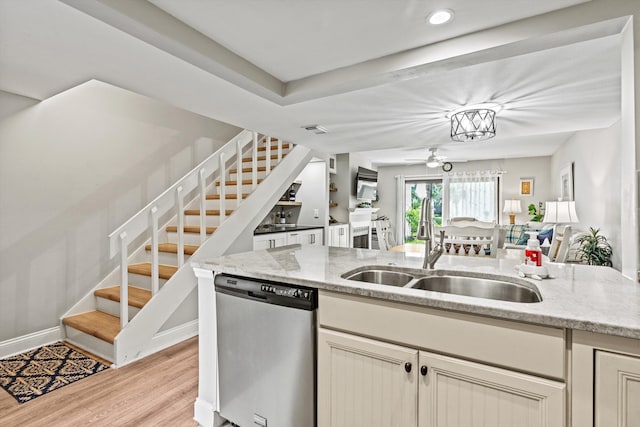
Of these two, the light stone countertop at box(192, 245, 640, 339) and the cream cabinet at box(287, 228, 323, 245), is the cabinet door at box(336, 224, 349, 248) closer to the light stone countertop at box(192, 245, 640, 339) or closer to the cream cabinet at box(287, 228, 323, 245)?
the cream cabinet at box(287, 228, 323, 245)

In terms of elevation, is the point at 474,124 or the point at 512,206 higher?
the point at 474,124

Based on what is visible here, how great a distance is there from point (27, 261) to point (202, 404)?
2.11m

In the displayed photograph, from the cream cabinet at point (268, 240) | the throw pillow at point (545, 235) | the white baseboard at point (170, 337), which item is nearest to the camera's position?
the white baseboard at point (170, 337)

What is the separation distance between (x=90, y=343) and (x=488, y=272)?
3110mm

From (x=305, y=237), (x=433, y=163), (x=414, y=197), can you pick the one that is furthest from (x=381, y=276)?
(x=414, y=197)

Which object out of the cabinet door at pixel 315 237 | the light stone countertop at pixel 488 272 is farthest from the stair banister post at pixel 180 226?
the cabinet door at pixel 315 237

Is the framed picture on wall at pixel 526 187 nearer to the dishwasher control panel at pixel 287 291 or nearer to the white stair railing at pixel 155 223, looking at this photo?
the white stair railing at pixel 155 223

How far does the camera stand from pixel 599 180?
3598 mm

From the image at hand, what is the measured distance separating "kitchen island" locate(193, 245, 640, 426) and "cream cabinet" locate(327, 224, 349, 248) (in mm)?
3662

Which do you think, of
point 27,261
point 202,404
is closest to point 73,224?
point 27,261

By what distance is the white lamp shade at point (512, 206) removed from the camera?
21.3ft

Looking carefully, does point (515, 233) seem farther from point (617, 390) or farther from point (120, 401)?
point (120, 401)

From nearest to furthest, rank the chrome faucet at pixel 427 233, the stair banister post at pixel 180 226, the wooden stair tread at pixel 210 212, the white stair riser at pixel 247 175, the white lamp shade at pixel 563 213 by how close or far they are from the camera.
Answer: the chrome faucet at pixel 427 233
the stair banister post at pixel 180 226
the wooden stair tread at pixel 210 212
the white lamp shade at pixel 563 213
the white stair riser at pixel 247 175

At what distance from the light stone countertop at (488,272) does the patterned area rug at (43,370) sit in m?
1.47
